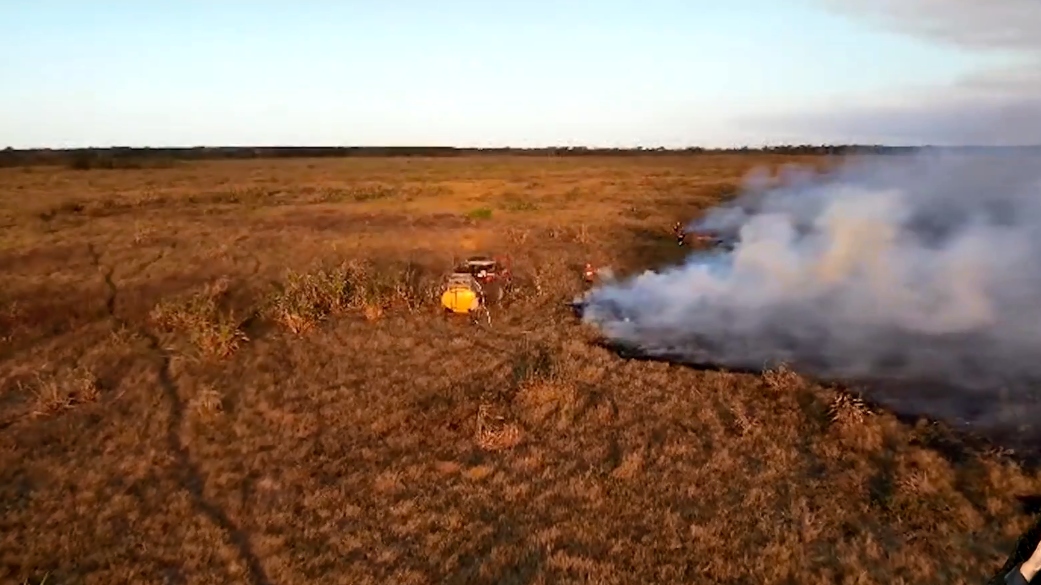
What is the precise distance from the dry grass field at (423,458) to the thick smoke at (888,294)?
115cm

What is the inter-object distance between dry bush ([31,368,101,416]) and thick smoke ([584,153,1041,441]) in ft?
22.2

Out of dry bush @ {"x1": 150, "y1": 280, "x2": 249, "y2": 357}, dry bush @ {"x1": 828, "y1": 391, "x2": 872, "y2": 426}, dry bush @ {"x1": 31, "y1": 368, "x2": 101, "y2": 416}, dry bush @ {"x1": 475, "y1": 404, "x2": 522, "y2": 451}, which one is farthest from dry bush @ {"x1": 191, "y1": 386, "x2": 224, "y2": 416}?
dry bush @ {"x1": 828, "y1": 391, "x2": 872, "y2": 426}

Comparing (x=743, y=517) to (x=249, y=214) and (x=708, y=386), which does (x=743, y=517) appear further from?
(x=249, y=214)

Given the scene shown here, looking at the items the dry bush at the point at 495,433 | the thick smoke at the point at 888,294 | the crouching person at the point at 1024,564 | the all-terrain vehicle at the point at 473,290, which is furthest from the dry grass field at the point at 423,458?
the thick smoke at the point at 888,294

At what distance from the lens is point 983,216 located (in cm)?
1795

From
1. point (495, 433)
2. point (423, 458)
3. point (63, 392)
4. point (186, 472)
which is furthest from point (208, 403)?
point (495, 433)

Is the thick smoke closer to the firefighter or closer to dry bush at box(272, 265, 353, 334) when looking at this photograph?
the firefighter

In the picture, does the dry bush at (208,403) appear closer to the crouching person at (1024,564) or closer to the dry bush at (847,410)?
the dry bush at (847,410)

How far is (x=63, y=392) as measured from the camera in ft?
33.2

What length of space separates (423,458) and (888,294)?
32.3 feet

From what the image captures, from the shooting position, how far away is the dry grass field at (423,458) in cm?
641

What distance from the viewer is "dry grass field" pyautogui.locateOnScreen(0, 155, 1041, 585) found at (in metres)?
6.41

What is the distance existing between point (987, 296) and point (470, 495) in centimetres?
1094

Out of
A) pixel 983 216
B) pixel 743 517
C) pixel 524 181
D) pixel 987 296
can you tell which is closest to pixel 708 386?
pixel 743 517
